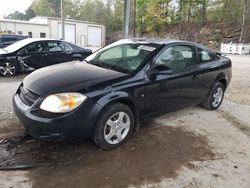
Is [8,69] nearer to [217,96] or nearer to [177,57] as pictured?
[177,57]

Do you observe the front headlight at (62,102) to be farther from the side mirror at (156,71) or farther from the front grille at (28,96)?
the side mirror at (156,71)

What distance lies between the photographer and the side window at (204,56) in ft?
15.8

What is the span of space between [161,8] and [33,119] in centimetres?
3691

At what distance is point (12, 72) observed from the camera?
7.95m

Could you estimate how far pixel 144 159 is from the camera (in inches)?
130

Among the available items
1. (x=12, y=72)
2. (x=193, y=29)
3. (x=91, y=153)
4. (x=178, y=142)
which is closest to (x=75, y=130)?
(x=91, y=153)

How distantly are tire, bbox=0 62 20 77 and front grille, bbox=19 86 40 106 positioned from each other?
16.0 feet

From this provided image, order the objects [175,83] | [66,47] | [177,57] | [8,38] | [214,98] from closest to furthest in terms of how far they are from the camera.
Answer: [175,83]
[177,57]
[214,98]
[66,47]
[8,38]

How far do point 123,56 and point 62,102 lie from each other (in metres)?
1.58

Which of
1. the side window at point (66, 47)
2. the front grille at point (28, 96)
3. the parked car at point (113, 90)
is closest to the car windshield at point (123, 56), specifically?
the parked car at point (113, 90)

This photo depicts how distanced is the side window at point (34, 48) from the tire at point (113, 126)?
5623mm

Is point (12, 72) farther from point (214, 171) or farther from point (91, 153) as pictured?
point (214, 171)

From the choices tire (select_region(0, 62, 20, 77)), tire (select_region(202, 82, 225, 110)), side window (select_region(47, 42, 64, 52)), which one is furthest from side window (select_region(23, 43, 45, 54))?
tire (select_region(202, 82, 225, 110))

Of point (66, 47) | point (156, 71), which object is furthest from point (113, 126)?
point (66, 47)
